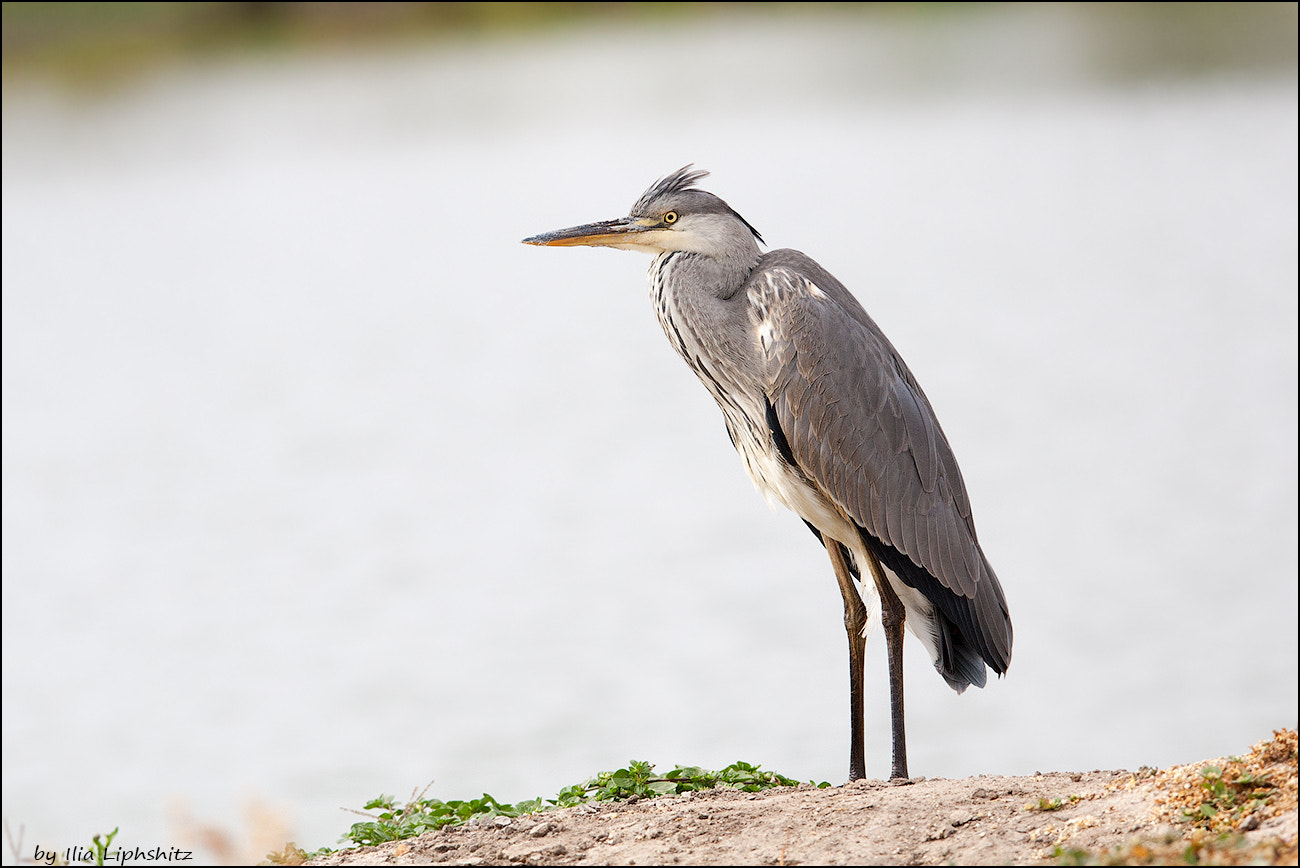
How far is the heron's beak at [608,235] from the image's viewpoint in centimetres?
455

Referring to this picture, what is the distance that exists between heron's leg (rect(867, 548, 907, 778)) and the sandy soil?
53 cm

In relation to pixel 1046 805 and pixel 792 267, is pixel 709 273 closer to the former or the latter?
pixel 792 267

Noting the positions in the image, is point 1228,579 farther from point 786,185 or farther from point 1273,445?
point 786,185

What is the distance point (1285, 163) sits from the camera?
17078 mm

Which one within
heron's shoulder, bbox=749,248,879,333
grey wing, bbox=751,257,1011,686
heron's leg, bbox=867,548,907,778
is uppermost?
heron's shoulder, bbox=749,248,879,333

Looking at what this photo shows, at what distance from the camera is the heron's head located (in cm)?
454

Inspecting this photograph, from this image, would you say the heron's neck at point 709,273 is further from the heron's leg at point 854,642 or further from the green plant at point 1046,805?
the green plant at point 1046,805

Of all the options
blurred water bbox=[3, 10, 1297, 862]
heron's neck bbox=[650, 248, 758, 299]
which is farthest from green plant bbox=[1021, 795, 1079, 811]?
blurred water bbox=[3, 10, 1297, 862]

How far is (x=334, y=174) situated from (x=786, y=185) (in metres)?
8.32

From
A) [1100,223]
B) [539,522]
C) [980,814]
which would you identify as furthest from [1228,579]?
[1100,223]

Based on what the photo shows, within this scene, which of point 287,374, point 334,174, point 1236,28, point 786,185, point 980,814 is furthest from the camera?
point 1236,28

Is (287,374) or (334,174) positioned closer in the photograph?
(287,374)

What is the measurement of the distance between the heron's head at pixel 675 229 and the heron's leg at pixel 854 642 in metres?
1.02

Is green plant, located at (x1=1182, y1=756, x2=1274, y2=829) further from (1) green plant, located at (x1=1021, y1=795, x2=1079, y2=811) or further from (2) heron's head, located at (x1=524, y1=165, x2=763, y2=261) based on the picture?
(2) heron's head, located at (x1=524, y1=165, x2=763, y2=261)
